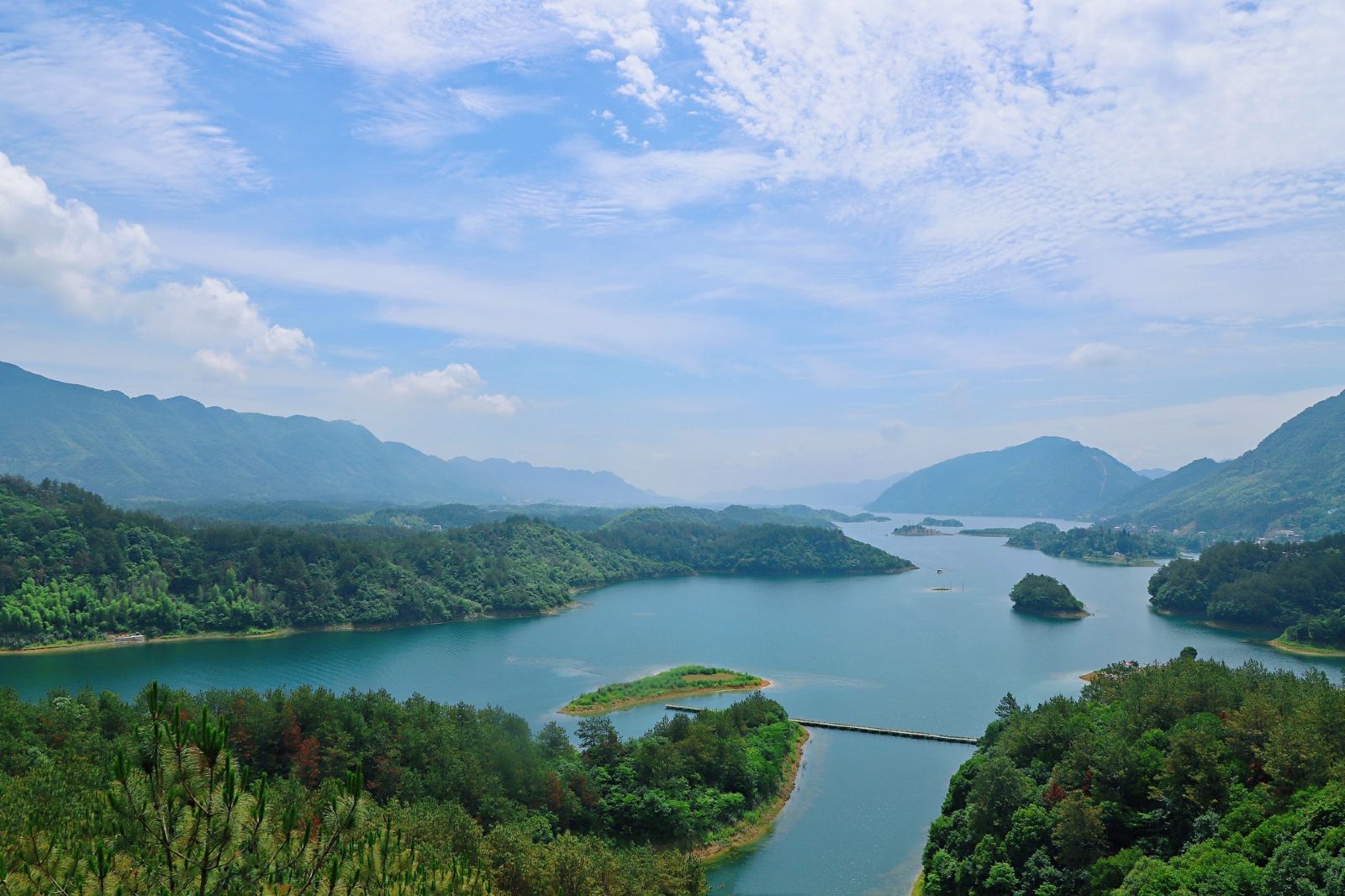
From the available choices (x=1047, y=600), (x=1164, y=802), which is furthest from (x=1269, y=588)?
(x=1164, y=802)

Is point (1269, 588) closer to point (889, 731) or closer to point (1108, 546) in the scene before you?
point (889, 731)

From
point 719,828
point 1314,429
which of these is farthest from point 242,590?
point 1314,429

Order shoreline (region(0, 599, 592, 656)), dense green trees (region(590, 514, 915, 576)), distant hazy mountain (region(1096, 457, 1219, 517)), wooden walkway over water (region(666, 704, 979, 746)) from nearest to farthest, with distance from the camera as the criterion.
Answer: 1. wooden walkway over water (region(666, 704, 979, 746))
2. shoreline (region(0, 599, 592, 656))
3. dense green trees (region(590, 514, 915, 576))
4. distant hazy mountain (region(1096, 457, 1219, 517))

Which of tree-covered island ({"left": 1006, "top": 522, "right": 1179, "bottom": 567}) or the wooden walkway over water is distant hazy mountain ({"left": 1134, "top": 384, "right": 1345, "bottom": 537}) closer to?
tree-covered island ({"left": 1006, "top": 522, "right": 1179, "bottom": 567})

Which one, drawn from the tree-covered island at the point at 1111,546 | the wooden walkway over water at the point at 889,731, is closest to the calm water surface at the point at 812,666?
the wooden walkway over water at the point at 889,731

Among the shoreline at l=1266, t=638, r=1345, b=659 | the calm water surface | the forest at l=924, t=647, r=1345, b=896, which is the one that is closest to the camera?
the forest at l=924, t=647, r=1345, b=896

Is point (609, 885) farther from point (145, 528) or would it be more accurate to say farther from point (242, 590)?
point (145, 528)

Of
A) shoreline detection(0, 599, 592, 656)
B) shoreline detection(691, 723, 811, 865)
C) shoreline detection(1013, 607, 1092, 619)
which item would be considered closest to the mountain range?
shoreline detection(1013, 607, 1092, 619)
